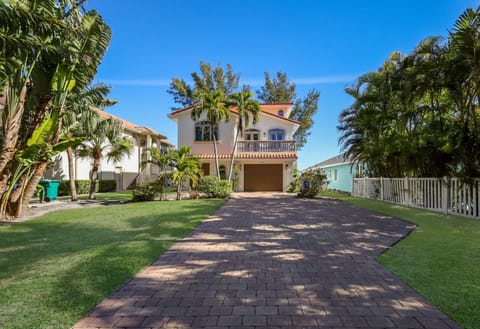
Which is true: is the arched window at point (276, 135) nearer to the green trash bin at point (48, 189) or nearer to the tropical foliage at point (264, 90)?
the tropical foliage at point (264, 90)

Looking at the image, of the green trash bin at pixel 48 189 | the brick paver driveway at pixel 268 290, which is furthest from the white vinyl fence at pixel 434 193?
the green trash bin at pixel 48 189

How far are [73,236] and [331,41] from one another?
51.3 feet

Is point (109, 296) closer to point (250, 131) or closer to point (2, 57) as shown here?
point (2, 57)

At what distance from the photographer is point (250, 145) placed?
25.2 meters

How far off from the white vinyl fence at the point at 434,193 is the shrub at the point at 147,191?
13873 millimetres

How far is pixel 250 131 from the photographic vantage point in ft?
85.6

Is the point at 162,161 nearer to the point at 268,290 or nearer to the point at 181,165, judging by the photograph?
Answer: the point at 181,165

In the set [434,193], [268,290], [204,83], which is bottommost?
[268,290]

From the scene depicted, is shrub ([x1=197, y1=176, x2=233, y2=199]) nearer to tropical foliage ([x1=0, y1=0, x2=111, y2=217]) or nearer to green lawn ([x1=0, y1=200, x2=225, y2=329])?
green lawn ([x1=0, y1=200, x2=225, y2=329])

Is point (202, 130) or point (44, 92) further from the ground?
point (202, 130)

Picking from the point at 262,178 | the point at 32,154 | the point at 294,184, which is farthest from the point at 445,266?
the point at 262,178

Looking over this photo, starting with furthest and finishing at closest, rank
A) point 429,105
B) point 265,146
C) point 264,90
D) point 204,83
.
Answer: point 264,90 → point 204,83 → point 265,146 → point 429,105

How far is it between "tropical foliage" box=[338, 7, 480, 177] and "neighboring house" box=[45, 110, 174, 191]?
53.3 ft

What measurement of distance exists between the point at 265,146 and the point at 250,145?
1346mm
